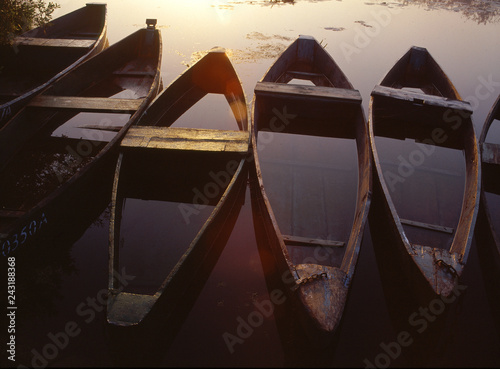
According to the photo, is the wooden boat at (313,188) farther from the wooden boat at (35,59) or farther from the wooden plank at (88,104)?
the wooden boat at (35,59)

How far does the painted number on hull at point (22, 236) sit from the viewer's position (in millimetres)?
3441

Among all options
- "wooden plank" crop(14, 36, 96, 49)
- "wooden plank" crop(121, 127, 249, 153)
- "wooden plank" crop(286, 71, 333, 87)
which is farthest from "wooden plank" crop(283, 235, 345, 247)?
"wooden plank" crop(14, 36, 96, 49)

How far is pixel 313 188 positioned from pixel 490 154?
3.14 m

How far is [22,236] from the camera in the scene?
3.63 metres

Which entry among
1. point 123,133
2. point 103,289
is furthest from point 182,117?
point 103,289

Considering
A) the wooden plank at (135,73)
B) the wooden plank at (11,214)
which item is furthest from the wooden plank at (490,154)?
the wooden plank at (135,73)

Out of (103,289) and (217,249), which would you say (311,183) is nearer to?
(217,249)

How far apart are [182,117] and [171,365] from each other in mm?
5663

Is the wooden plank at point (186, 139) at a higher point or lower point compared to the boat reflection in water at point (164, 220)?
higher

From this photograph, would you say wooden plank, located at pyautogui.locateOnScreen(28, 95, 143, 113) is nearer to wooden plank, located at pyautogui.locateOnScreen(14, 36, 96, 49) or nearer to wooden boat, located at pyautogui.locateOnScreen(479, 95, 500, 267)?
wooden plank, located at pyautogui.locateOnScreen(14, 36, 96, 49)

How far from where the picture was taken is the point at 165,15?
609 inches

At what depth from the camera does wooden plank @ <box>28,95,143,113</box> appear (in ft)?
18.8

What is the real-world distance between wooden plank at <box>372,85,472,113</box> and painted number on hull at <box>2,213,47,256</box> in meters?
6.23

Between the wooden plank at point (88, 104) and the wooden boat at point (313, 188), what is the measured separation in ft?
8.16
